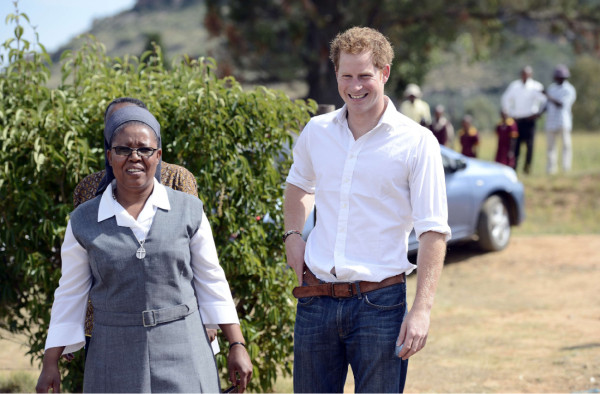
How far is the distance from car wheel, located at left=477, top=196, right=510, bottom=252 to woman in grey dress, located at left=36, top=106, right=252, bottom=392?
8470 mm

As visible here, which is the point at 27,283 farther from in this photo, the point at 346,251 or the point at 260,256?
the point at 346,251

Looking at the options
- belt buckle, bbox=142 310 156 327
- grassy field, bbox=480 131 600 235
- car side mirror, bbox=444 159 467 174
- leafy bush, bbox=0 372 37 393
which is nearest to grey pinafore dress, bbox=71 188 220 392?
belt buckle, bbox=142 310 156 327

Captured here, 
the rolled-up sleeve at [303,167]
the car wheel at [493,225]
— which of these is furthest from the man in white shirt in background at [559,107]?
the rolled-up sleeve at [303,167]

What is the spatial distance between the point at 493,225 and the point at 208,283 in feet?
28.4

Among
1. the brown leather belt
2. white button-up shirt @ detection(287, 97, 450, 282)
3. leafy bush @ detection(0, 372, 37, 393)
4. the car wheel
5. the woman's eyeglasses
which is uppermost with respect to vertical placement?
the car wheel

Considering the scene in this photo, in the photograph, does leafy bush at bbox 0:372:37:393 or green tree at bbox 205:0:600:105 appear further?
green tree at bbox 205:0:600:105

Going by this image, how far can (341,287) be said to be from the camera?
3.29m

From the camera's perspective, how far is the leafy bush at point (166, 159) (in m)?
5.12

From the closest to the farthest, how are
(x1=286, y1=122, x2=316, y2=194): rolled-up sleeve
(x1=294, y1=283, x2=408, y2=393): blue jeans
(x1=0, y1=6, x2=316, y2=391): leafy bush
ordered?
(x1=294, y1=283, x2=408, y2=393): blue jeans
(x1=286, y1=122, x2=316, y2=194): rolled-up sleeve
(x1=0, y1=6, x2=316, y2=391): leafy bush

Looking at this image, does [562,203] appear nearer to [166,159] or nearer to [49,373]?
[166,159]

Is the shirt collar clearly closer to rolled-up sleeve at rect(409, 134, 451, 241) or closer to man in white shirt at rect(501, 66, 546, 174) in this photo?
rolled-up sleeve at rect(409, 134, 451, 241)

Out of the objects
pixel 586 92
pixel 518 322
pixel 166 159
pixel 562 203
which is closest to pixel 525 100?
pixel 562 203

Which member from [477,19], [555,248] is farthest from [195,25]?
[555,248]

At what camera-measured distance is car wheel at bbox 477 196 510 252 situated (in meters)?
11.2
